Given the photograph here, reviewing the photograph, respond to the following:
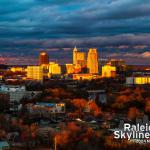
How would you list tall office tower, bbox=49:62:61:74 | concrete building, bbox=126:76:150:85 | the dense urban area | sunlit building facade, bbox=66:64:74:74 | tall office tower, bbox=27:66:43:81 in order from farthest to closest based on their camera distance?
sunlit building facade, bbox=66:64:74:74 → tall office tower, bbox=49:62:61:74 → tall office tower, bbox=27:66:43:81 → concrete building, bbox=126:76:150:85 → the dense urban area

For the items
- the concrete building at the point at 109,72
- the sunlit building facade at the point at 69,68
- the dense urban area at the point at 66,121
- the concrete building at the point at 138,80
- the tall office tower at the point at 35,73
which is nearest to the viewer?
the dense urban area at the point at 66,121

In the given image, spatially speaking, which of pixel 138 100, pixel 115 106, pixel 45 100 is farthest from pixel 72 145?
pixel 45 100

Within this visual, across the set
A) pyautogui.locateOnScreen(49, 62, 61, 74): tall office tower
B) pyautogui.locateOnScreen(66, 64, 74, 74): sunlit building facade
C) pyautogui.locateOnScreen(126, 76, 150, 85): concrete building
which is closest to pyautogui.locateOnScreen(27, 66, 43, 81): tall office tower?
pyautogui.locateOnScreen(49, 62, 61, 74): tall office tower

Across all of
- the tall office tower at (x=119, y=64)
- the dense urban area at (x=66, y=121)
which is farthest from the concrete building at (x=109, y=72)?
the dense urban area at (x=66, y=121)

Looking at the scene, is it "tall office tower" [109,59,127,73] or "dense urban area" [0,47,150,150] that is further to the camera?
"tall office tower" [109,59,127,73]

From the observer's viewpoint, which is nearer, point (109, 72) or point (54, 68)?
point (109, 72)

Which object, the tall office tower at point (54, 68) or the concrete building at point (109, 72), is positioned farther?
the tall office tower at point (54, 68)

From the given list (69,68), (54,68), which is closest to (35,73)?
(54,68)

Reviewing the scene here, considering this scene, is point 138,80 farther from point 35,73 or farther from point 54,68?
point 54,68

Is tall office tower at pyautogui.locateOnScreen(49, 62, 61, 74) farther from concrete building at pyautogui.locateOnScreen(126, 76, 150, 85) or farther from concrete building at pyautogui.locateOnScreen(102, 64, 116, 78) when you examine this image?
concrete building at pyautogui.locateOnScreen(126, 76, 150, 85)

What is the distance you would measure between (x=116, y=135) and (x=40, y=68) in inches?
1441

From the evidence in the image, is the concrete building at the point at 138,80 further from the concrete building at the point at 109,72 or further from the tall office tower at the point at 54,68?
the tall office tower at the point at 54,68

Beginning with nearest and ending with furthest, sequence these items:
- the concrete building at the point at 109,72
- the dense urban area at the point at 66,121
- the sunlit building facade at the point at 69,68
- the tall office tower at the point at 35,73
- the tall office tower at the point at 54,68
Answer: the dense urban area at the point at 66,121 → the concrete building at the point at 109,72 → the tall office tower at the point at 35,73 → the tall office tower at the point at 54,68 → the sunlit building facade at the point at 69,68

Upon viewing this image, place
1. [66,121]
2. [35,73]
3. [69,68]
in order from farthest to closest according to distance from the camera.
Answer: [69,68] → [35,73] → [66,121]
